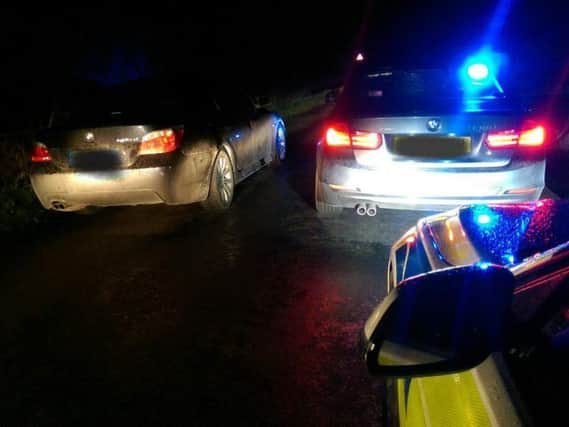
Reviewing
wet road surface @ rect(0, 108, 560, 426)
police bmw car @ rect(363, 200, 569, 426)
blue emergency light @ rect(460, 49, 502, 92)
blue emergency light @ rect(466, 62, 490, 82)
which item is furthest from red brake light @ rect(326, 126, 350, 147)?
police bmw car @ rect(363, 200, 569, 426)

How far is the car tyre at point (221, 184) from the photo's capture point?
5.66 metres

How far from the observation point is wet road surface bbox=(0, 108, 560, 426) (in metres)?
2.72

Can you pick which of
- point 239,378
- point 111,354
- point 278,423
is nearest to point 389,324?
point 278,423

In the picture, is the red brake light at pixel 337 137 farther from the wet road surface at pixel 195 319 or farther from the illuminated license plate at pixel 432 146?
the wet road surface at pixel 195 319

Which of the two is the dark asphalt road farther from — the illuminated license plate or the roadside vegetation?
the illuminated license plate

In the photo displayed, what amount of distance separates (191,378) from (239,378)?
0.28 metres

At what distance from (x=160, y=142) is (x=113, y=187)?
0.64 metres

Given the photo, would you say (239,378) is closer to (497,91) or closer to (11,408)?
(11,408)

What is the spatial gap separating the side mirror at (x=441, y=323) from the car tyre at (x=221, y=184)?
4322 millimetres

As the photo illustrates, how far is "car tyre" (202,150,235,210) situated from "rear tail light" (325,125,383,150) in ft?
5.45

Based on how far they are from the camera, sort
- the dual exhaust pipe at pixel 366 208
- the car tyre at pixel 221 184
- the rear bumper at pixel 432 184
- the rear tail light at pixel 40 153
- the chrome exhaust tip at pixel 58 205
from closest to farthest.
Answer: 1. the rear bumper at pixel 432 184
2. the dual exhaust pipe at pixel 366 208
3. the rear tail light at pixel 40 153
4. the chrome exhaust tip at pixel 58 205
5. the car tyre at pixel 221 184

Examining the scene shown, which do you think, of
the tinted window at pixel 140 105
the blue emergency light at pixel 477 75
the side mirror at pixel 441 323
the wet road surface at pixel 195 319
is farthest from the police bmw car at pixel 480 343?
the tinted window at pixel 140 105

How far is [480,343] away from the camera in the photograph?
1266mm

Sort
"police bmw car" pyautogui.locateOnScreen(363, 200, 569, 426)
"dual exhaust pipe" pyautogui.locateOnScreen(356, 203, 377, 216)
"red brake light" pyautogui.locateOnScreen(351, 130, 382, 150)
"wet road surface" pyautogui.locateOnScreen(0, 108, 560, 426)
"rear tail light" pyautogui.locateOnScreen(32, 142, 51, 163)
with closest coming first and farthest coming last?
"police bmw car" pyautogui.locateOnScreen(363, 200, 569, 426) < "wet road surface" pyautogui.locateOnScreen(0, 108, 560, 426) < "red brake light" pyautogui.locateOnScreen(351, 130, 382, 150) < "dual exhaust pipe" pyautogui.locateOnScreen(356, 203, 377, 216) < "rear tail light" pyautogui.locateOnScreen(32, 142, 51, 163)
